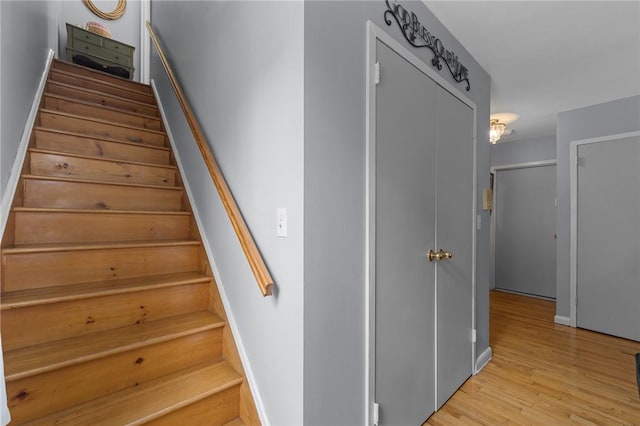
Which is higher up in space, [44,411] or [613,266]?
[613,266]

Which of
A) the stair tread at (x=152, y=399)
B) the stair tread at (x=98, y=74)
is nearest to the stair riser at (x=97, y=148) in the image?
the stair tread at (x=98, y=74)

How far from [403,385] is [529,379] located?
4.37 ft

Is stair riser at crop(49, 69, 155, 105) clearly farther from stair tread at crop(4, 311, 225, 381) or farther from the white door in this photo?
the white door

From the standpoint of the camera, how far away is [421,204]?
1751 millimetres

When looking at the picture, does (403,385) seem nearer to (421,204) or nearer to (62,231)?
(421,204)

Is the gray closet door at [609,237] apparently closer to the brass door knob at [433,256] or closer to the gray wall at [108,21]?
the brass door knob at [433,256]

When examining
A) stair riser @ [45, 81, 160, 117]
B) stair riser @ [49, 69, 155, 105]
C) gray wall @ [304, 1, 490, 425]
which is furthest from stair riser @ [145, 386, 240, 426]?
stair riser @ [49, 69, 155, 105]

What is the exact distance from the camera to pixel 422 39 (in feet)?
5.83

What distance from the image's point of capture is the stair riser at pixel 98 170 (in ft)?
6.21

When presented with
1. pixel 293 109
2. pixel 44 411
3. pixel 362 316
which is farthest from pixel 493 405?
pixel 44 411

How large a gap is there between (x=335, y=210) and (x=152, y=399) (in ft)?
3.63

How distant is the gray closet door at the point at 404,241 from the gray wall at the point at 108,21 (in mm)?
3593

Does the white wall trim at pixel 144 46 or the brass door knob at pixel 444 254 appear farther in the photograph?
the white wall trim at pixel 144 46

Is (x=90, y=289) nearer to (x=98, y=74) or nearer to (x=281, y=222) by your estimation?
(x=281, y=222)
